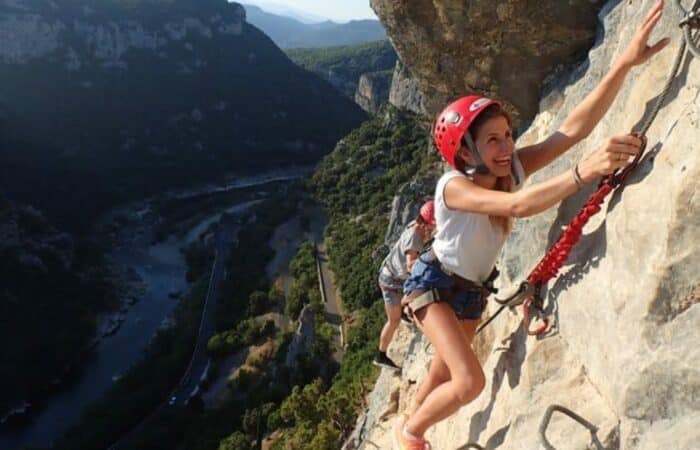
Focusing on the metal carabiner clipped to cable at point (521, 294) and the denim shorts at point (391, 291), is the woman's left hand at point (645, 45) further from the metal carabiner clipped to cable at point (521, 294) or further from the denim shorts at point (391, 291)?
the denim shorts at point (391, 291)

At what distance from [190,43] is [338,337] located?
253 ft

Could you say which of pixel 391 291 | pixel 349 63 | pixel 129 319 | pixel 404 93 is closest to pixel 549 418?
pixel 391 291

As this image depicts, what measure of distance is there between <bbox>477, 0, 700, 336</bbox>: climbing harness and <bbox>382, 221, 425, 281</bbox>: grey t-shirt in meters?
1.79

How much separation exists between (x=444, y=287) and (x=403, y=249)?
2.37 meters

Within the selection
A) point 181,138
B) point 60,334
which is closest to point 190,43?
point 181,138

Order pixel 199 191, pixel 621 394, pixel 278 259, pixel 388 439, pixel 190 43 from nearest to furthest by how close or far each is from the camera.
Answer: pixel 621 394
pixel 388 439
pixel 278 259
pixel 199 191
pixel 190 43

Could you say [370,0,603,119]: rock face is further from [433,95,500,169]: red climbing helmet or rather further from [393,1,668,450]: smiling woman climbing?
[433,95,500,169]: red climbing helmet

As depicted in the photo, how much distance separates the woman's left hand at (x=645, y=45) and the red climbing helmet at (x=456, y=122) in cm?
76

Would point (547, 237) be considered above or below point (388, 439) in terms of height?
above

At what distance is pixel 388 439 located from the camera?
689 cm

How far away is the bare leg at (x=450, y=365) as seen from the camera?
3660 millimetres

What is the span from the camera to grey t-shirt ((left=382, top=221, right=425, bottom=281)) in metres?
6.09

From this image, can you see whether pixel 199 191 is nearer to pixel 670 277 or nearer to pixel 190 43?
pixel 190 43

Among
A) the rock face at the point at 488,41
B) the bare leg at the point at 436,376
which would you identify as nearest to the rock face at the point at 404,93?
the rock face at the point at 488,41
